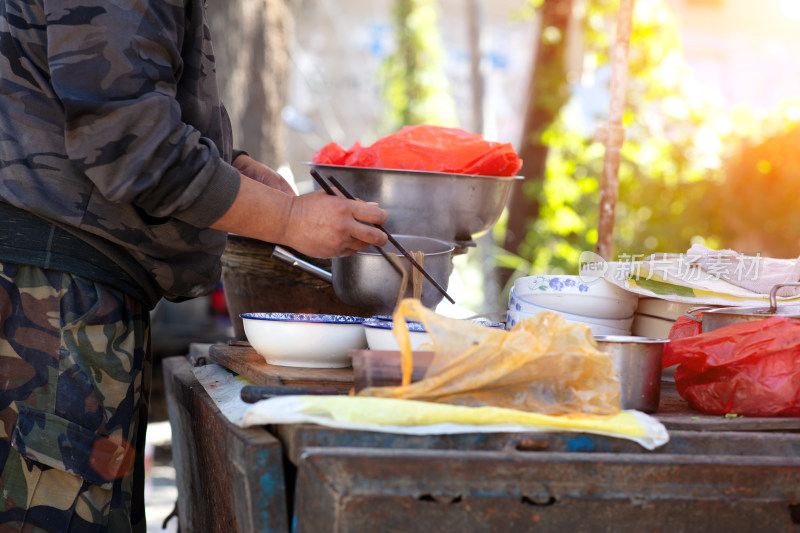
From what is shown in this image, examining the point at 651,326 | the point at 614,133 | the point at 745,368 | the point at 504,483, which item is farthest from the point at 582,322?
the point at 614,133

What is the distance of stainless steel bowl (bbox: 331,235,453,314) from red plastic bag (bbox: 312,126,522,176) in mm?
300

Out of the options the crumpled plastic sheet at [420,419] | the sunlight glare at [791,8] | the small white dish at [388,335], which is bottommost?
the crumpled plastic sheet at [420,419]

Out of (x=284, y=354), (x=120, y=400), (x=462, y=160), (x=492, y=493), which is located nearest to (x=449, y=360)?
(x=492, y=493)

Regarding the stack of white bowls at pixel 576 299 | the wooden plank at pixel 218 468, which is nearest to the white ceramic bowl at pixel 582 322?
the stack of white bowls at pixel 576 299

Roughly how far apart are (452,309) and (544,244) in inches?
166

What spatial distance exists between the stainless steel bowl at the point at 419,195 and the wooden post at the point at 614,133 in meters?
0.76

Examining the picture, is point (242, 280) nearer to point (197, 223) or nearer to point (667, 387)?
point (197, 223)

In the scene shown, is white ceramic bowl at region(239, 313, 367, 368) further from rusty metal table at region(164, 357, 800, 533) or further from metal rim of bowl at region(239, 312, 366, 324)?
rusty metal table at region(164, 357, 800, 533)

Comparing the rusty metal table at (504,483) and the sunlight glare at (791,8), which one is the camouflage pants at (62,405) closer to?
the rusty metal table at (504,483)

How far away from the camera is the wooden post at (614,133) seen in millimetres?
2775

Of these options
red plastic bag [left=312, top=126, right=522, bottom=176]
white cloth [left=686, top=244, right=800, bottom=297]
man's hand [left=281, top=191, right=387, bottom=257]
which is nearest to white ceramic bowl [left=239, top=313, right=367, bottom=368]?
man's hand [left=281, top=191, right=387, bottom=257]

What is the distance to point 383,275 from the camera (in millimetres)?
→ 1928

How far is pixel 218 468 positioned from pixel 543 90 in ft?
18.1

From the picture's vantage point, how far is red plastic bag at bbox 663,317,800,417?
1.57m
